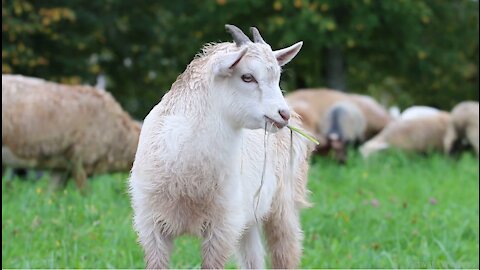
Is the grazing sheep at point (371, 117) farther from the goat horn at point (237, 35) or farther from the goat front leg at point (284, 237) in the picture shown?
the goat horn at point (237, 35)

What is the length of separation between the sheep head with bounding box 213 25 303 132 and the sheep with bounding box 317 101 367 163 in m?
8.29

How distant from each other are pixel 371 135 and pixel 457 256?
8.69m

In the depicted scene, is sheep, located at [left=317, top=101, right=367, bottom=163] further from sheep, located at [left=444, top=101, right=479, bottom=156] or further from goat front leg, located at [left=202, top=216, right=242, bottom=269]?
goat front leg, located at [left=202, top=216, right=242, bottom=269]

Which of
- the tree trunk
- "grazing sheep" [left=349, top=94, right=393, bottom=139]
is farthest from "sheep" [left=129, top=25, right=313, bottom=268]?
the tree trunk

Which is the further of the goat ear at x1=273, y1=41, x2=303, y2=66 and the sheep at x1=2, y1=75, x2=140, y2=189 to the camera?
the sheep at x1=2, y1=75, x2=140, y2=189

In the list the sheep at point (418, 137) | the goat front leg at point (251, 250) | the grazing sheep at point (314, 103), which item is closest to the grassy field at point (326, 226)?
the goat front leg at point (251, 250)

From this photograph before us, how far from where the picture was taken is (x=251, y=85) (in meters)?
4.12

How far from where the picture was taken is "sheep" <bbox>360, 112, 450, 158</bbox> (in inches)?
527

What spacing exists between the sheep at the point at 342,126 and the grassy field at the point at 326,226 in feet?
6.85

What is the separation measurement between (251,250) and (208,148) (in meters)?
1.25

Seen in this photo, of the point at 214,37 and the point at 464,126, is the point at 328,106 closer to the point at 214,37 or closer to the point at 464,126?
the point at 464,126

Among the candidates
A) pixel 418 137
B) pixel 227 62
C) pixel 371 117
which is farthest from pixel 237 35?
pixel 371 117

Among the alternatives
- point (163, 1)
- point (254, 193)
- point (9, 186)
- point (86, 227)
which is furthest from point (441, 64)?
point (254, 193)

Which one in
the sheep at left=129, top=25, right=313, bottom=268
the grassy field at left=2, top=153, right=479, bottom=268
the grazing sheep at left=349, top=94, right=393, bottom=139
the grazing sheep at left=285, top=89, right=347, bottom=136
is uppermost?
the sheep at left=129, top=25, right=313, bottom=268
